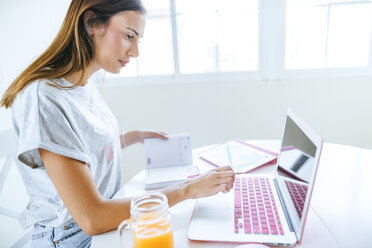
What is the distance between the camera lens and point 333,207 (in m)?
0.86

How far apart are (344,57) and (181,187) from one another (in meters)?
1.79

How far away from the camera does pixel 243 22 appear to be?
2.08 metres

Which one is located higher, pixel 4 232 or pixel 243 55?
pixel 243 55

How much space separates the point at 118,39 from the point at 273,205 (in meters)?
0.70

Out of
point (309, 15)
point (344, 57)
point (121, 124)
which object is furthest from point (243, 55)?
point (121, 124)

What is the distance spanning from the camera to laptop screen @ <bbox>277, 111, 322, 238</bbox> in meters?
0.63

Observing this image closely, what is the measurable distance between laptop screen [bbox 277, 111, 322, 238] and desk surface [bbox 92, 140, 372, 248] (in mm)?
81

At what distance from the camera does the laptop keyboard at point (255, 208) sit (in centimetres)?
71

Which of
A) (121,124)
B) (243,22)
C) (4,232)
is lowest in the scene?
(4,232)

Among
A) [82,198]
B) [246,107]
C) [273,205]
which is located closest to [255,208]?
[273,205]

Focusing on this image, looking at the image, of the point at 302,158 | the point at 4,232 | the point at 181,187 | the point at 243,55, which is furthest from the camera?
the point at 243,55

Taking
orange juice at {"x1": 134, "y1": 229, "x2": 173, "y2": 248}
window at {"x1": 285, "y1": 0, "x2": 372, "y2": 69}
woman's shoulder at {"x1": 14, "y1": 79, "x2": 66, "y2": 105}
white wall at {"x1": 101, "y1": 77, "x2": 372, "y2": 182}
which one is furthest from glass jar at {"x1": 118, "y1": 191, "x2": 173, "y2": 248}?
window at {"x1": 285, "y1": 0, "x2": 372, "y2": 69}

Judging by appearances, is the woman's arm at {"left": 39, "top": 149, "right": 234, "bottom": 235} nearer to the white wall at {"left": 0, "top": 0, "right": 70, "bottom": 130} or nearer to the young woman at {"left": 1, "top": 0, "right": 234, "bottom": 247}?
the young woman at {"left": 1, "top": 0, "right": 234, "bottom": 247}

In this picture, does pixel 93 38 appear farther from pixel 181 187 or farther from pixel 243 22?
pixel 243 22
